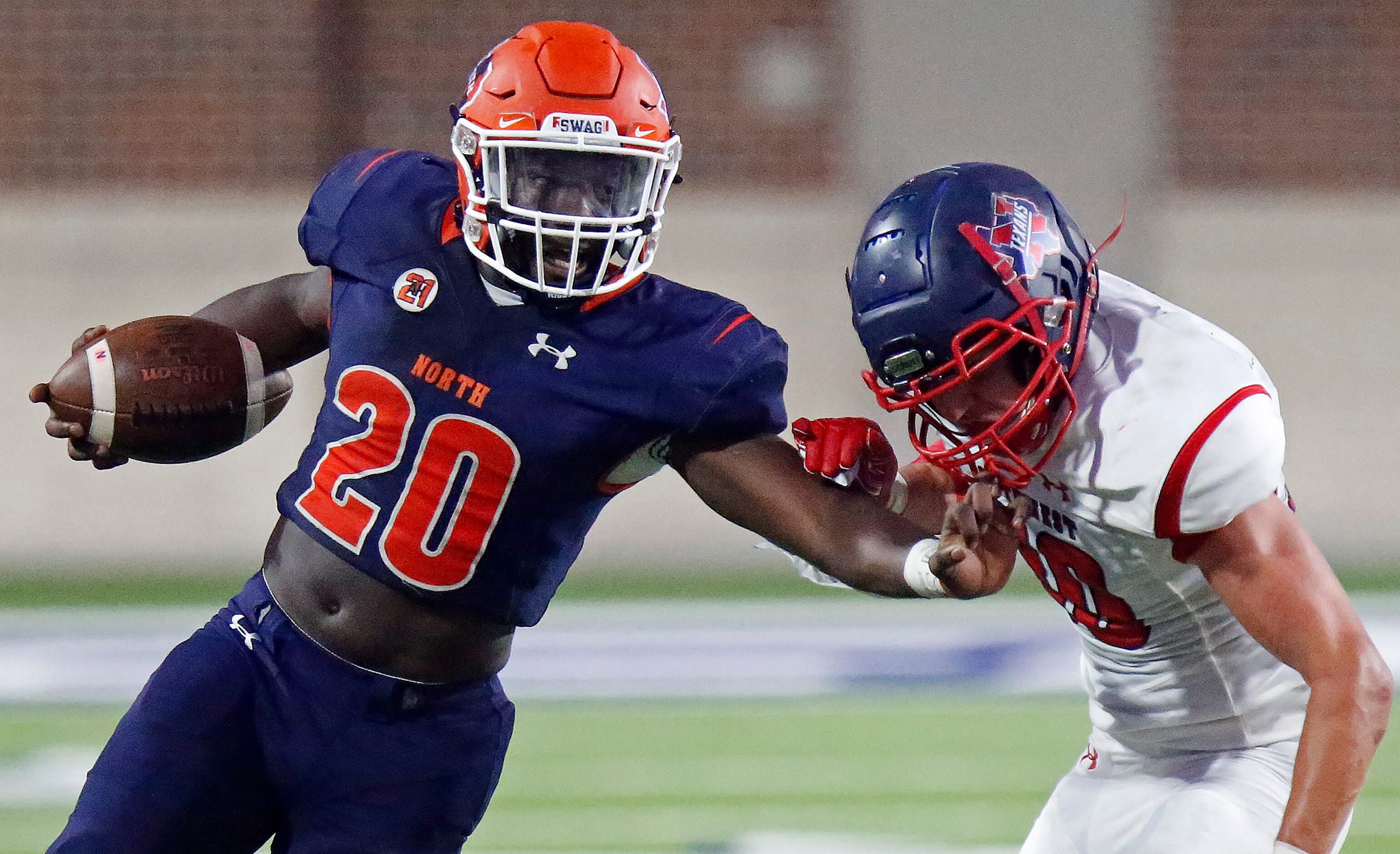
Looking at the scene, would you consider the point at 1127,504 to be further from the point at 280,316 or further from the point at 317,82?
the point at 317,82

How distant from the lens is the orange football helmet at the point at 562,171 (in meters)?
1.95

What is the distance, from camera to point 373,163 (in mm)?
2234

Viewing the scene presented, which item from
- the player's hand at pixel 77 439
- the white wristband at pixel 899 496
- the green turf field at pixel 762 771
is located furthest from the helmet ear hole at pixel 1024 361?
the green turf field at pixel 762 771

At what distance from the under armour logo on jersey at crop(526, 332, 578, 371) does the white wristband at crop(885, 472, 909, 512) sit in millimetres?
503

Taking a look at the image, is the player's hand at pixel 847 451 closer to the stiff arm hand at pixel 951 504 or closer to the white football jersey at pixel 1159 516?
the stiff arm hand at pixel 951 504

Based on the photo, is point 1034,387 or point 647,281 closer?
point 1034,387

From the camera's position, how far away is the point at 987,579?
1811 mm

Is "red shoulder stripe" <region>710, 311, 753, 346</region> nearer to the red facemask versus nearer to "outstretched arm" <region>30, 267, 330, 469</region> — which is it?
the red facemask

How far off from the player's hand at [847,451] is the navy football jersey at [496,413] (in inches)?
2.0

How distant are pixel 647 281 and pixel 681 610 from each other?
3.66m

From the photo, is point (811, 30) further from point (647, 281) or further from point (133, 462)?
point (647, 281)

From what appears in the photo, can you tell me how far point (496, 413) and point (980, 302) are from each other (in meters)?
0.60

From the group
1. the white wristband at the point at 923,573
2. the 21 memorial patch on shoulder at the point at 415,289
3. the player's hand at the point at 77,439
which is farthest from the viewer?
the player's hand at the point at 77,439

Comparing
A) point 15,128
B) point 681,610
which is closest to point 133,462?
point 15,128
